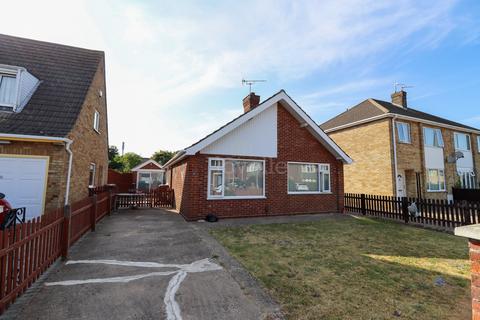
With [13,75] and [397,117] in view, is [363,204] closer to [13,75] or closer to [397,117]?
[397,117]

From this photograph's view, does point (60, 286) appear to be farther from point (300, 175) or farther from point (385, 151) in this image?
point (385, 151)

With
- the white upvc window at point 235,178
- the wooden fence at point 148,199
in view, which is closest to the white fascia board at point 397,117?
the white upvc window at point 235,178

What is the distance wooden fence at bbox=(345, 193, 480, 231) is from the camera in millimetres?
9578

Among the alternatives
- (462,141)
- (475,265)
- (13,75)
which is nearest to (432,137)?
(462,141)

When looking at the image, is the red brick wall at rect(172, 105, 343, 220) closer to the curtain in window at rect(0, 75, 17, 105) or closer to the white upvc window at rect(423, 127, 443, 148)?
the curtain in window at rect(0, 75, 17, 105)

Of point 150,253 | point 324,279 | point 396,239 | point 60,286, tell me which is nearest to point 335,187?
point 396,239

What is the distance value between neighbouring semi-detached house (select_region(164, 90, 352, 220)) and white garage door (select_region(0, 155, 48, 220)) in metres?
5.14

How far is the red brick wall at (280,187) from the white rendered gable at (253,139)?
34 centimetres

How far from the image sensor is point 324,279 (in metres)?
4.65

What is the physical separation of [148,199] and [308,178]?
10.2 metres

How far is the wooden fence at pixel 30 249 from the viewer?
3.32 metres

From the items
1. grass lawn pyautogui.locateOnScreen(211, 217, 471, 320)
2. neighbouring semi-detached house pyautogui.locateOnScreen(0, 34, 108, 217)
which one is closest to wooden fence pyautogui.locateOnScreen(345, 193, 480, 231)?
grass lawn pyautogui.locateOnScreen(211, 217, 471, 320)

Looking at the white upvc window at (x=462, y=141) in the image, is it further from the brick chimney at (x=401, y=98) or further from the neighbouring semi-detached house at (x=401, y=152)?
the brick chimney at (x=401, y=98)

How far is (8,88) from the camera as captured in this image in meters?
9.30
